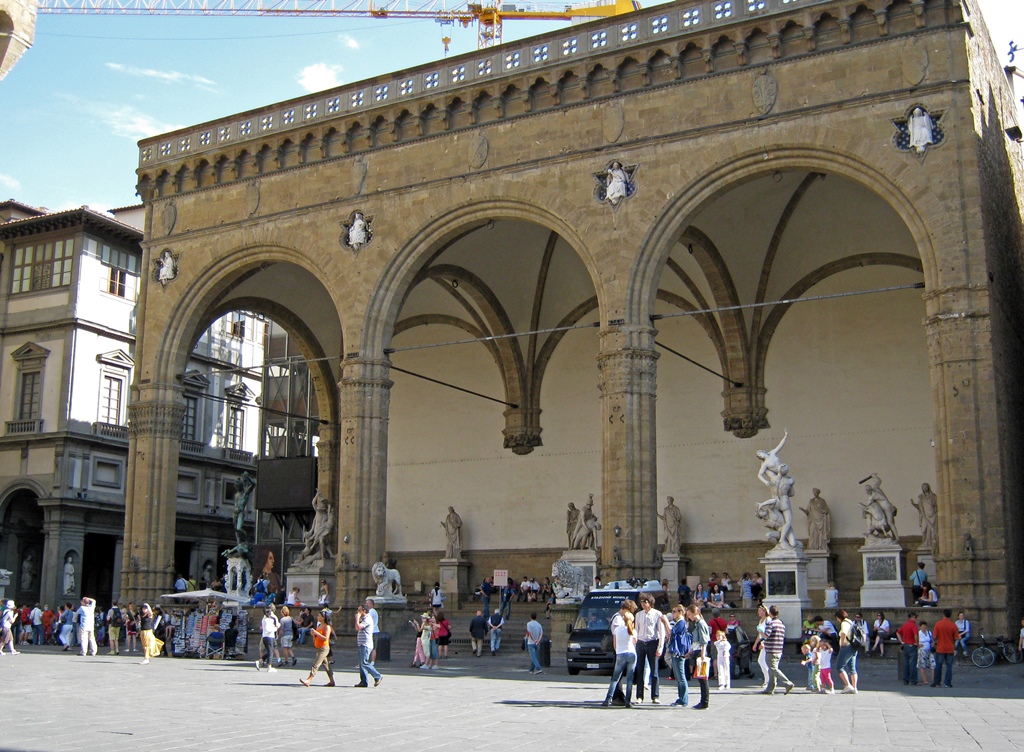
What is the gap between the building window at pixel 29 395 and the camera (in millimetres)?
40062

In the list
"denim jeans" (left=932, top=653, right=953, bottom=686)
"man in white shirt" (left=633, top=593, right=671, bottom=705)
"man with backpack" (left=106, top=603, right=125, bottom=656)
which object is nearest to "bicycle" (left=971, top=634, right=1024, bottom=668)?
"denim jeans" (left=932, top=653, right=953, bottom=686)

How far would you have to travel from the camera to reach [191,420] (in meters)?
44.8

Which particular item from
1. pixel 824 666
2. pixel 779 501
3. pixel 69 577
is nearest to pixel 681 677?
pixel 824 666

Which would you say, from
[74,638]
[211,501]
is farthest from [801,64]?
[211,501]

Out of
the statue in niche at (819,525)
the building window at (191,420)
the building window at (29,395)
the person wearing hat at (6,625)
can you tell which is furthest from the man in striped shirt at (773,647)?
the building window at (191,420)

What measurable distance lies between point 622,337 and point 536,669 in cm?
677

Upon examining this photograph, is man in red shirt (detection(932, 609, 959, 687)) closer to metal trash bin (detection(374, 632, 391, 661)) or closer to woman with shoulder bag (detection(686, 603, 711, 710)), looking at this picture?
woman with shoulder bag (detection(686, 603, 711, 710))

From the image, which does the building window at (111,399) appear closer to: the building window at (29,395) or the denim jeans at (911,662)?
the building window at (29,395)

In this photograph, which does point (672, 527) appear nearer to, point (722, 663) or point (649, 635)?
point (722, 663)

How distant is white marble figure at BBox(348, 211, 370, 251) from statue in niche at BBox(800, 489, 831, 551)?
40.1ft

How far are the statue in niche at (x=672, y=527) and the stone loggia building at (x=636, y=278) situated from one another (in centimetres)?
34

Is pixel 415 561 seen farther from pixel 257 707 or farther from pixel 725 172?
pixel 257 707

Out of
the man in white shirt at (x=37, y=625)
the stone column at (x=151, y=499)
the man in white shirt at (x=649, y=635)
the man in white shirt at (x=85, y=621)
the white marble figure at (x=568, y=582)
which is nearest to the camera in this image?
the man in white shirt at (x=649, y=635)

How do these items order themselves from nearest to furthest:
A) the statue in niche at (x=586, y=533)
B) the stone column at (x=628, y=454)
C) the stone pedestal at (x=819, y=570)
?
the stone column at (x=628, y=454) < the stone pedestal at (x=819, y=570) < the statue in niche at (x=586, y=533)
